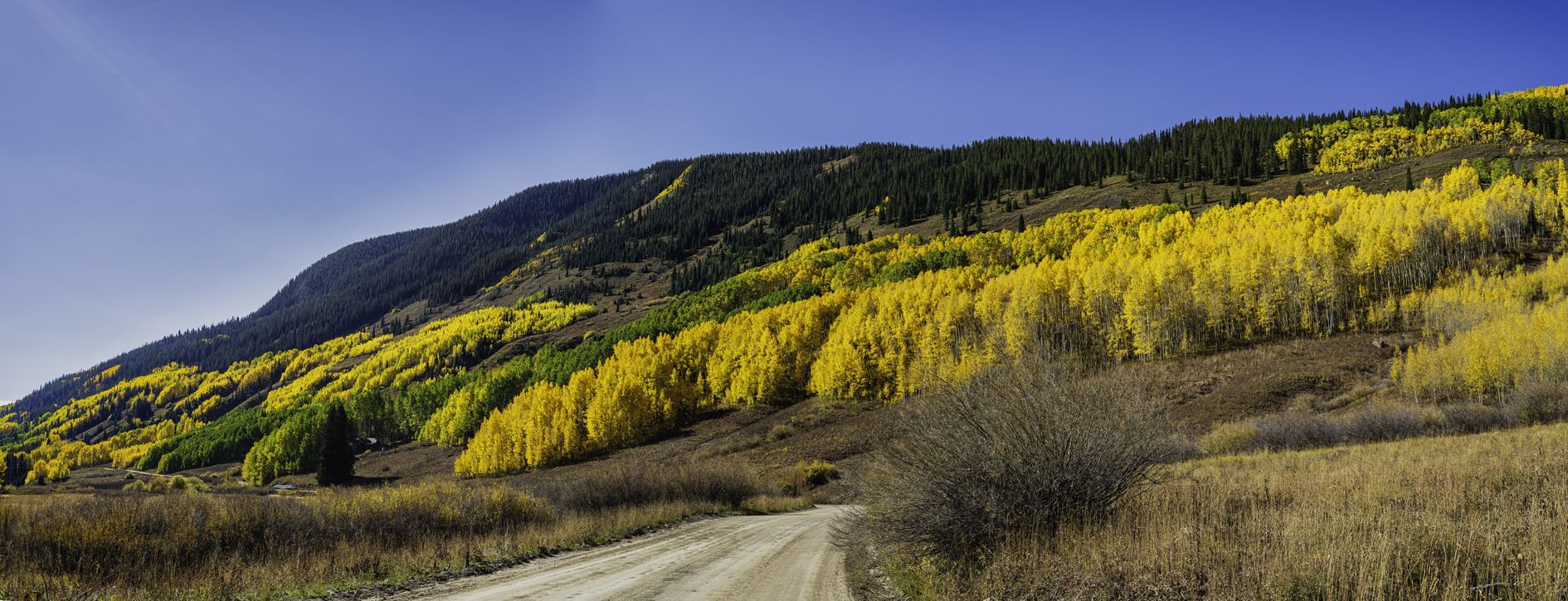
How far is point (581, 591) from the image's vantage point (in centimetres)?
1065

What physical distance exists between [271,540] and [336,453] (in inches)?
3061

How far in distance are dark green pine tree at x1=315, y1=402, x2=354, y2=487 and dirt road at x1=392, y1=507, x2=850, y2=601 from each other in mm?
77502

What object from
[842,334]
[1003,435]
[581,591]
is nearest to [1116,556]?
[1003,435]

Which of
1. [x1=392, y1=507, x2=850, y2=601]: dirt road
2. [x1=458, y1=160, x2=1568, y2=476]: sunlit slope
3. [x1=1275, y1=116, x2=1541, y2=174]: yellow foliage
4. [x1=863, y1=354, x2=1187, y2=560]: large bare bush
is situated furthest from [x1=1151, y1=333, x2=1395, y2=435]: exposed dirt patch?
[x1=1275, y1=116, x2=1541, y2=174]: yellow foliage

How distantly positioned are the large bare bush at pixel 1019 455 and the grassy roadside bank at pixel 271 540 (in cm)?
979

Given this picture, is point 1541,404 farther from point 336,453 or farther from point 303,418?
point 303,418

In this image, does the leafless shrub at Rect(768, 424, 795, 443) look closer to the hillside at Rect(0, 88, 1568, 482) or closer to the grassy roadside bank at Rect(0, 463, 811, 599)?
the hillside at Rect(0, 88, 1568, 482)

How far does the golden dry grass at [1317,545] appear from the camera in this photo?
5.57 m

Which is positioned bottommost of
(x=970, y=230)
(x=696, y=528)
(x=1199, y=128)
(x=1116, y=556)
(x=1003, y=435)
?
(x=696, y=528)

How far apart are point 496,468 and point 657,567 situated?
6773 centimetres

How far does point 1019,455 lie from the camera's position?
9.35 m

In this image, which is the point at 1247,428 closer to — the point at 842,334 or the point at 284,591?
the point at 284,591

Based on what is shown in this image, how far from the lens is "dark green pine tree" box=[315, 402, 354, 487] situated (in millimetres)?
75562

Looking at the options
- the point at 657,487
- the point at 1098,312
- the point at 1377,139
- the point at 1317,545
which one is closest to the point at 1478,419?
the point at 1317,545
